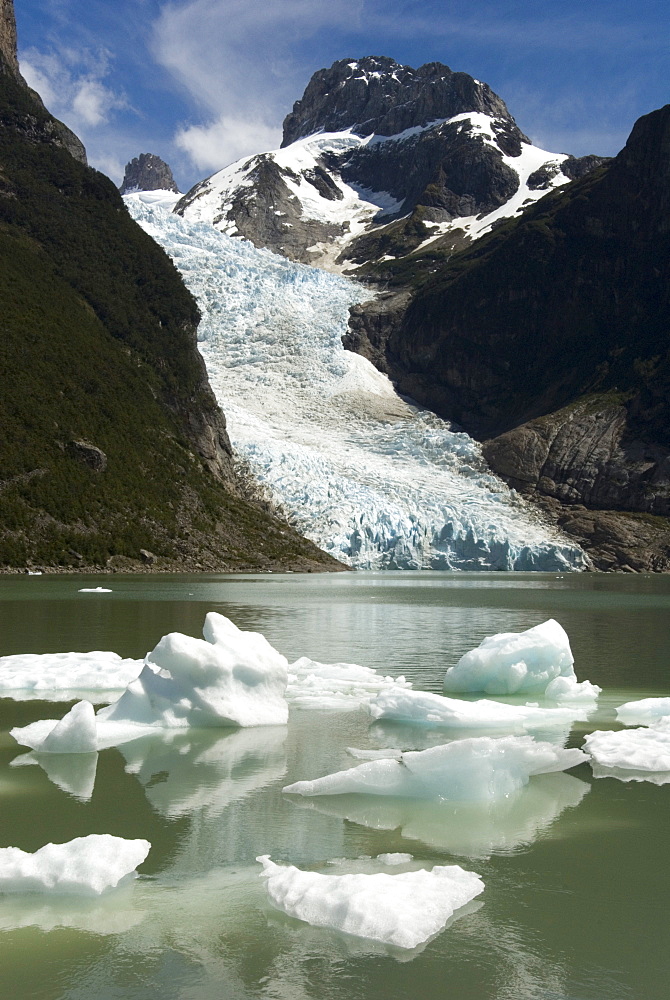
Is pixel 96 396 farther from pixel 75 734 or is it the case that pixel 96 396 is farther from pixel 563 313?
pixel 563 313

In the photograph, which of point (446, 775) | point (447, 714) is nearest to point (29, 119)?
point (447, 714)

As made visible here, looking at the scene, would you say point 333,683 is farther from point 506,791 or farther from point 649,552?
point 649,552

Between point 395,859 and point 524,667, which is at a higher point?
point 524,667

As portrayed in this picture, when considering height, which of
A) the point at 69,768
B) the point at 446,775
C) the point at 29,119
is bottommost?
the point at 69,768

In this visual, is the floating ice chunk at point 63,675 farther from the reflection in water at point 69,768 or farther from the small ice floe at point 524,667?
the small ice floe at point 524,667

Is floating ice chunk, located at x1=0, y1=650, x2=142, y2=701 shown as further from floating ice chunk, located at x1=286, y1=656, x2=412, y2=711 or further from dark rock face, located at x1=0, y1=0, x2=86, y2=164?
dark rock face, located at x1=0, y1=0, x2=86, y2=164

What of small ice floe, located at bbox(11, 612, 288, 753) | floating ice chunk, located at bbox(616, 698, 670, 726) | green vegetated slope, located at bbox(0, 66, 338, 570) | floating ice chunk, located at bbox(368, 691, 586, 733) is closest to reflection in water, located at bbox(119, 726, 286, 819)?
small ice floe, located at bbox(11, 612, 288, 753)
